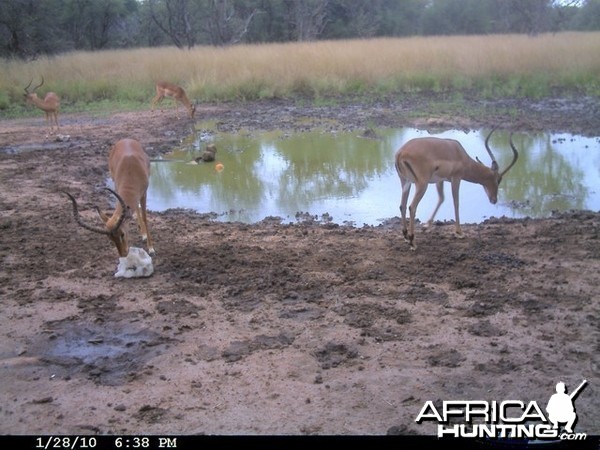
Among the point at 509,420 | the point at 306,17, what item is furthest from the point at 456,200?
the point at 306,17

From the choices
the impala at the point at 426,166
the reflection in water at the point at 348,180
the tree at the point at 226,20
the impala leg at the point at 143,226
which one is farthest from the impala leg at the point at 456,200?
the tree at the point at 226,20

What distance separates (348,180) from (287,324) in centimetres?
504

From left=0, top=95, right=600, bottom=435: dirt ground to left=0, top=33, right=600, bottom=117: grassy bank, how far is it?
11882 mm

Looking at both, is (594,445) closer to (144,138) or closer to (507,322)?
(507,322)

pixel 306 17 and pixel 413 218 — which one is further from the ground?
pixel 306 17

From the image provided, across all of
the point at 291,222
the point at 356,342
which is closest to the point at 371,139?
the point at 291,222

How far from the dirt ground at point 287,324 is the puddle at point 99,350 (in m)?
0.01

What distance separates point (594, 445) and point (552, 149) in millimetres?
9336

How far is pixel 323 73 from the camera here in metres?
20.4

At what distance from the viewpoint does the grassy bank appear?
1902 cm

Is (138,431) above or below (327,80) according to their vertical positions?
below

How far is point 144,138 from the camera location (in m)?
13.5
